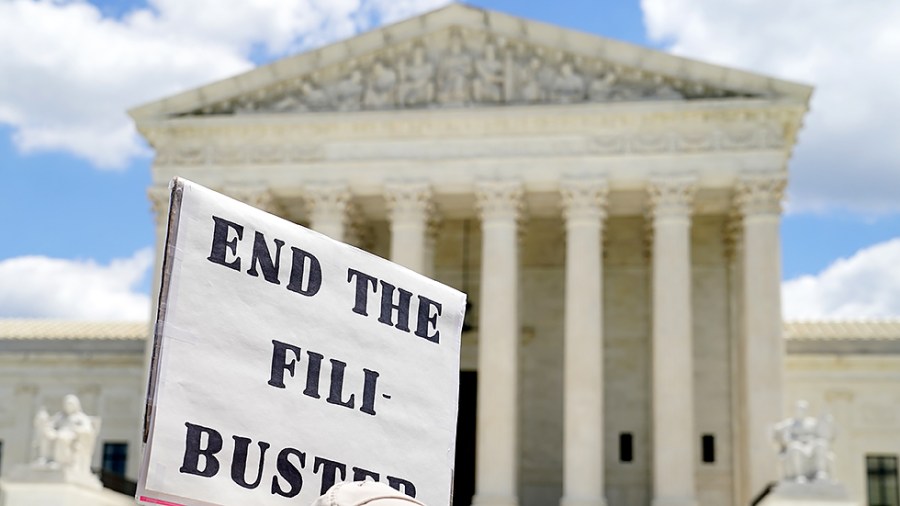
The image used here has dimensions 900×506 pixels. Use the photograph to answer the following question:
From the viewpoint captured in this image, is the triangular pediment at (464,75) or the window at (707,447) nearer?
the triangular pediment at (464,75)

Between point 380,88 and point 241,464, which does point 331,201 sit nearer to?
point 380,88

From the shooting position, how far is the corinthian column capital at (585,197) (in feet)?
138

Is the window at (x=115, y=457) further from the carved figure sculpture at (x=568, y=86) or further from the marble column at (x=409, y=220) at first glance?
the carved figure sculpture at (x=568, y=86)

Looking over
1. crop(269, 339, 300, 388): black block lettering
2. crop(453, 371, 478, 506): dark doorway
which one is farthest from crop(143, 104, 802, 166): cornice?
crop(269, 339, 300, 388): black block lettering

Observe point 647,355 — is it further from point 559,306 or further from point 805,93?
point 805,93

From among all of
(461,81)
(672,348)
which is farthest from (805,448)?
(461,81)

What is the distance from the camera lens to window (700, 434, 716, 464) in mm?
44719

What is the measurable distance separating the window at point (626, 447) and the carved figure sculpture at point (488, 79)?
1273 cm

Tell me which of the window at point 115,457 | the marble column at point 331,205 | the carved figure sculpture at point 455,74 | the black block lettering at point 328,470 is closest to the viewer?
the black block lettering at point 328,470

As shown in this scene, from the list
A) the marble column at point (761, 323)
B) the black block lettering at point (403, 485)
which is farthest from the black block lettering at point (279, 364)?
the marble column at point (761, 323)

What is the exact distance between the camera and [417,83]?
43.8 metres

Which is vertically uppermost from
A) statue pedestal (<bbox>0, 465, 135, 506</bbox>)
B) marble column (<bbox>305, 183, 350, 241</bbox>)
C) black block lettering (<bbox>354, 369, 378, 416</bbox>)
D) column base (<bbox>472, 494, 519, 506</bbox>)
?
marble column (<bbox>305, 183, 350, 241</bbox>)

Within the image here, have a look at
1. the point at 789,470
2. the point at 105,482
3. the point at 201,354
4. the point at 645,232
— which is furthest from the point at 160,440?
the point at 645,232

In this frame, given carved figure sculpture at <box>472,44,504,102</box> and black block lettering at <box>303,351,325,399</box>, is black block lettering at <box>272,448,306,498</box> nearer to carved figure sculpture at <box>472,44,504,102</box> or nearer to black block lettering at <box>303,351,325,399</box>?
black block lettering at <box>303,351,325,399</box>
